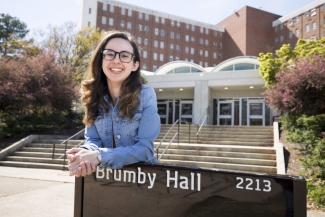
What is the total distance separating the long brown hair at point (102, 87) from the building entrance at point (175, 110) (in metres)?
21.4

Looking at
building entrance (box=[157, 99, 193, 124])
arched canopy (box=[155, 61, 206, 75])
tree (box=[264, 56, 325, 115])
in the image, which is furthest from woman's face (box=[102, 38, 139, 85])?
building entrance (box=[157, 99, 193, 124])

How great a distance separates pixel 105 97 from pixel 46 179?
6560mm

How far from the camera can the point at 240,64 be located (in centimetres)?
2053

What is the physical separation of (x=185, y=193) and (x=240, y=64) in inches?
815

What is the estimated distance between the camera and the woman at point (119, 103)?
1.46 m

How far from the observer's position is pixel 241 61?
20.5 m

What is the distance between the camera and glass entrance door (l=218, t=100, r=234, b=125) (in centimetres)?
2175

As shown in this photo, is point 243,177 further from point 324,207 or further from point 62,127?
point 62,127

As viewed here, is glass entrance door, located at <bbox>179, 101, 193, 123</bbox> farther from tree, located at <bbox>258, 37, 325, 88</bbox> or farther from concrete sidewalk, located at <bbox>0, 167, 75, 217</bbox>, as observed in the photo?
concrete sidewalk, located at <bbox>0, 167, 75, 217</bbox>

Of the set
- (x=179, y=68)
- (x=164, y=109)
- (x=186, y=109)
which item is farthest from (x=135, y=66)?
(x=164, y=109)

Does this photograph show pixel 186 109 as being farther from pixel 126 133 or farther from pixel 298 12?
pixel 298 12

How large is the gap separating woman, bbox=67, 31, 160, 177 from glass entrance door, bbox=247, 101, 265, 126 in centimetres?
2080

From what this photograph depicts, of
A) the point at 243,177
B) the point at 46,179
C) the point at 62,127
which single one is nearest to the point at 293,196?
the point at 243,177

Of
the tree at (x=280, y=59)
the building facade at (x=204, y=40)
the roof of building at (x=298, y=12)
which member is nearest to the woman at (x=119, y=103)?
the tree at (x=280, y=59)
